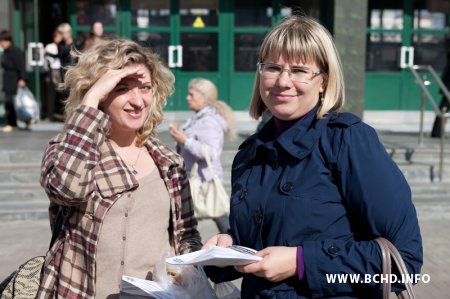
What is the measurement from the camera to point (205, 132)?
6191mm

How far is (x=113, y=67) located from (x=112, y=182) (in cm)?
48

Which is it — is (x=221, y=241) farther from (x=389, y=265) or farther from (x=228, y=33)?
(x=228, y=33)

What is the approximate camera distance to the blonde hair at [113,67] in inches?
112

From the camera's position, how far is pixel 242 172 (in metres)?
2.41

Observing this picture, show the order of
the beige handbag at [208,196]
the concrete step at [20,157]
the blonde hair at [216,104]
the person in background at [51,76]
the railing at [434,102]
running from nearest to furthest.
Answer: the beige handbag at [208,196], the blonde hair at [216,104], the railing at [434,102], the concrete step at [20,157], the person in background at [51,76]

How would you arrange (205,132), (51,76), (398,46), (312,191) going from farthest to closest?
1. (398,46)
2. (51,76)
3. (205,132)
4. (312,191)

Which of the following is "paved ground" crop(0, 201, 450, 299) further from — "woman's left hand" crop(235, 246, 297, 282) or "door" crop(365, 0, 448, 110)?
"door" crop(365, 0, 448, 110)

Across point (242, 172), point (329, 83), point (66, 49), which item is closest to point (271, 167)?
point (242, 172)

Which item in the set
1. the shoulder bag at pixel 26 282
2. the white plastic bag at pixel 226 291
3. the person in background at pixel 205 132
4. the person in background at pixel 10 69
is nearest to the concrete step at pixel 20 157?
the person in background at pixel 10 69

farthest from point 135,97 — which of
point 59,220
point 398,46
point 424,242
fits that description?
point 398,46

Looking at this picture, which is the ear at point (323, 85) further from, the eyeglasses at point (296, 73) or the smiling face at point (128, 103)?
the smiling face at point (128, 103)

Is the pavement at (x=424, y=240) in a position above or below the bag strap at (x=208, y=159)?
below

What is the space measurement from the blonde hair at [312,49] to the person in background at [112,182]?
80cm

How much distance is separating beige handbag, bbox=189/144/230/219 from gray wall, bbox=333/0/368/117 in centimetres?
446
